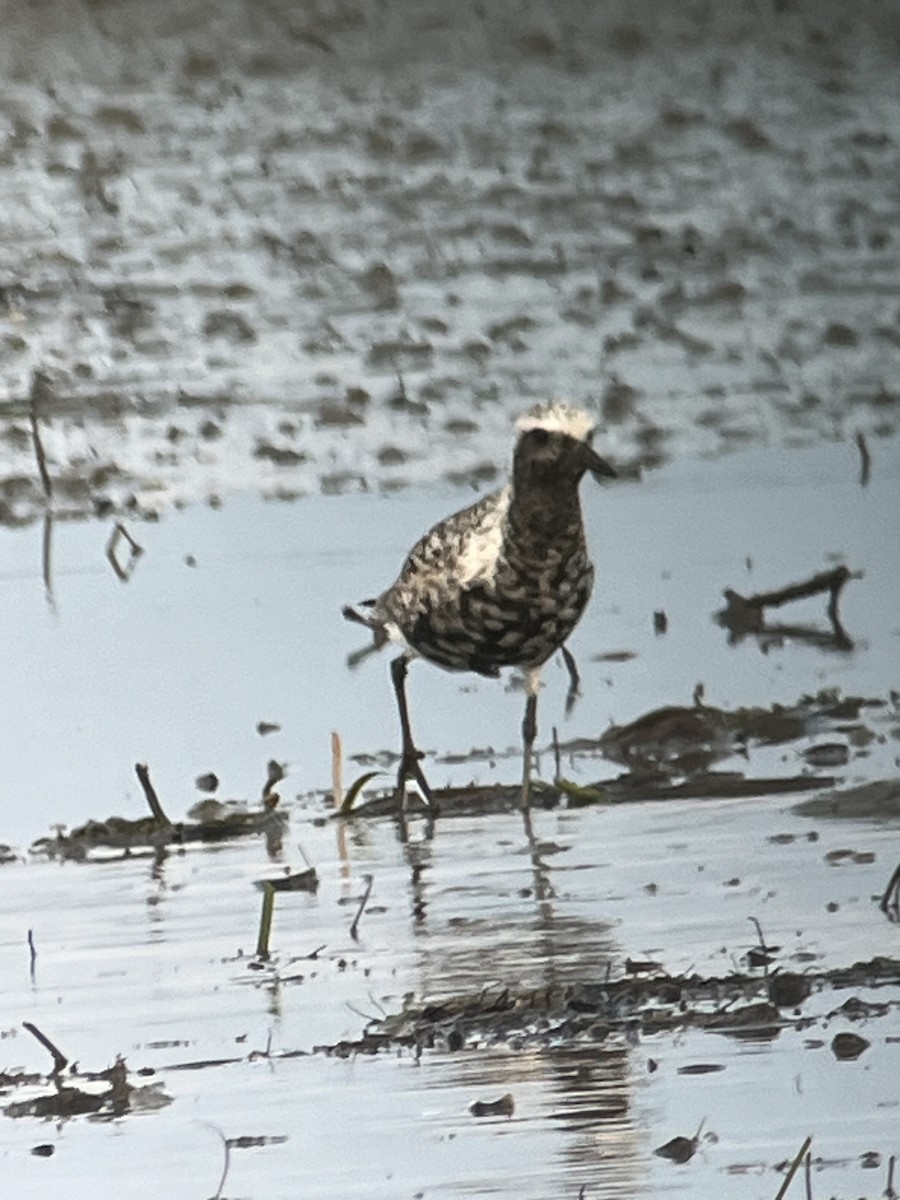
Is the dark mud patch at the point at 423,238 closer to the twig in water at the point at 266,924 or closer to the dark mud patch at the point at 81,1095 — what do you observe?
the twig in water at the point at 266,924

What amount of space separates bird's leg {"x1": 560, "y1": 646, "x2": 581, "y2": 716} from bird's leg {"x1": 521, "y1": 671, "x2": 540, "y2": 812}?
781mm

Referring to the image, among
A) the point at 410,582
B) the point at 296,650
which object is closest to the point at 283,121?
the point at 296,650

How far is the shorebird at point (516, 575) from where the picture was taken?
8.16m

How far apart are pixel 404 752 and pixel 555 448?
0.97 m

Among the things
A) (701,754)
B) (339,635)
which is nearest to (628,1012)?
(701,754)

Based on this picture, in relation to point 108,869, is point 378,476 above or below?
above

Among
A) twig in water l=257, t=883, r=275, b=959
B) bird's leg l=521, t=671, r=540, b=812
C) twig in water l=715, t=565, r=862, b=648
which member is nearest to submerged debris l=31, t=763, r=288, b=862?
bird's leg l=521, t=671, r=540, b=812

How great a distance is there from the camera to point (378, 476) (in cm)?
1271

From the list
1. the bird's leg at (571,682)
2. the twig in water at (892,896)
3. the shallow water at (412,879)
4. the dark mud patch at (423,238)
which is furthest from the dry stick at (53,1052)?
the dark mud patch at (423,238)

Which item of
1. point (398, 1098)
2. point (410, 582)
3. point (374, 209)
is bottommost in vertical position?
point (398, 1098)

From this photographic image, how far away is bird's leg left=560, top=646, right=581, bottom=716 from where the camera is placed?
31.1 feet

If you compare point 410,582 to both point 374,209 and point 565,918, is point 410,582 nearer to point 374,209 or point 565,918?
point 565,918

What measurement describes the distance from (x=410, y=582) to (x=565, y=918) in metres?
1.82

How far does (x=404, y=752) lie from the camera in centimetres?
862
